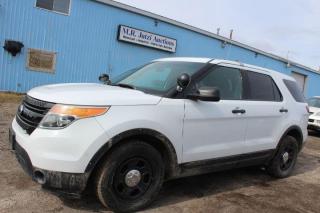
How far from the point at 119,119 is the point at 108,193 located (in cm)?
77

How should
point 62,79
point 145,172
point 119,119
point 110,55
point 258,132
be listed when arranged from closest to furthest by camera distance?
point 119,119 < point 145,172 < point 258,132 < point 62,79 < point 110,55

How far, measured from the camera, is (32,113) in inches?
161

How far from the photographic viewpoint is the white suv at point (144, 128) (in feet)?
12.4

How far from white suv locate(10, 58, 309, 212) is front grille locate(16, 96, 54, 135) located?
0.01 m

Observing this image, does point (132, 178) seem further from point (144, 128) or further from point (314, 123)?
point (314, 123)

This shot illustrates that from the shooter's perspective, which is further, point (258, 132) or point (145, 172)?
point (258, 132)

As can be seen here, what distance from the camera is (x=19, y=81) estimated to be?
14.5 meters

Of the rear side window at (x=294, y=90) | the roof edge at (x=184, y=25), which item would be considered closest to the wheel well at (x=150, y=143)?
the rear side window at (x=294, y=90)

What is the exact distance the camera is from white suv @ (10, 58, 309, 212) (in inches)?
149

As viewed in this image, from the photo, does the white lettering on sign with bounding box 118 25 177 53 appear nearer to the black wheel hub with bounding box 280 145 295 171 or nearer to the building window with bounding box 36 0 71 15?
the building window with bounding box 36 0 71 15

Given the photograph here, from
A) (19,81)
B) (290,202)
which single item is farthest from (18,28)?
(290,202)

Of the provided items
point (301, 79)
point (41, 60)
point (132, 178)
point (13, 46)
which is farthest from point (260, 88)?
point (301, 79)

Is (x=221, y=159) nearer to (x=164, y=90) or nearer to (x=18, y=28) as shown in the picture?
(x=164, y=90)

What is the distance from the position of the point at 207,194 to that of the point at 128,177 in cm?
150
